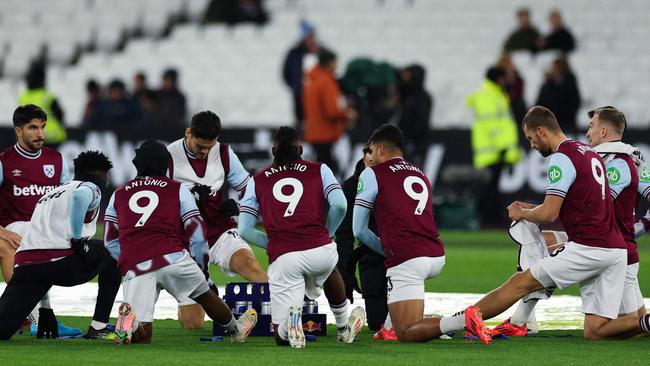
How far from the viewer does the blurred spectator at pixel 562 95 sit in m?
22.8

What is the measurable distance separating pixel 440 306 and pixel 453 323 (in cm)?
291

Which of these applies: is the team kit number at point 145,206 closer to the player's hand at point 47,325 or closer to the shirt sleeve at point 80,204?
the shirt sleeve at point 80,204

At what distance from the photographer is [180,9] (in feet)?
99.0

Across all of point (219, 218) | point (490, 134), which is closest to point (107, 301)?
point (219, 218)

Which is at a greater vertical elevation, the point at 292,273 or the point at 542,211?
the point at 542,211

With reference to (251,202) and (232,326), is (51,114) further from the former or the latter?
(232,326)

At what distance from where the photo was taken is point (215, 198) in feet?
38.3

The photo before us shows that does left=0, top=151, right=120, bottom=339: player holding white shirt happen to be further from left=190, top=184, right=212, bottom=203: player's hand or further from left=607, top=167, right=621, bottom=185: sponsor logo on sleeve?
left=607, top=167, right=621, bottom=185: sponsor logo on sleeve

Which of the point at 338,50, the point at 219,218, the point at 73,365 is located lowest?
the point at 73,365

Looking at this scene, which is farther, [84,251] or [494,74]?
[494,74]

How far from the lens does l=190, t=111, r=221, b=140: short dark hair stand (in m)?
10.9

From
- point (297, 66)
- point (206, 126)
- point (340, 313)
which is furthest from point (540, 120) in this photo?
point (297, 66)

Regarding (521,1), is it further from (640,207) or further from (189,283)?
(189,283)

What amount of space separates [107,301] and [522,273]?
3.00 meters
